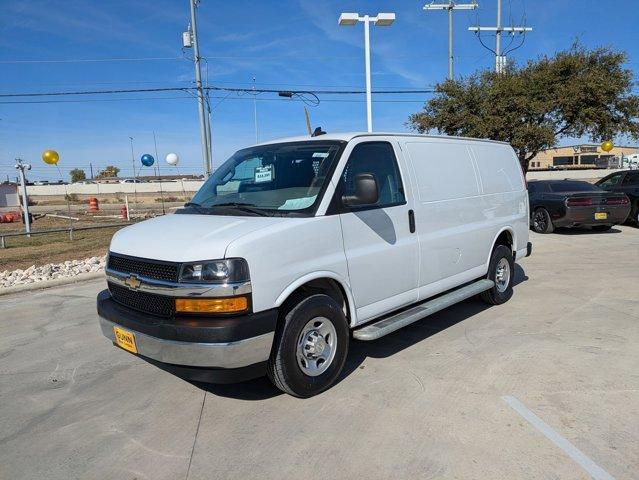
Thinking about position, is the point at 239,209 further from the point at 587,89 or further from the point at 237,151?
the point at 587,89

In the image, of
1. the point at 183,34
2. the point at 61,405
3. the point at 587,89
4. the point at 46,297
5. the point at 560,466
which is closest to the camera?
the point at 560,466

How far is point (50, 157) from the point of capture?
17.1 m

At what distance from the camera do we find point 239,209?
4.00m

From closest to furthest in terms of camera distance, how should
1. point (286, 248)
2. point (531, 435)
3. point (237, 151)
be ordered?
point (531, 435) → point (286, 248) → point (237, 151)

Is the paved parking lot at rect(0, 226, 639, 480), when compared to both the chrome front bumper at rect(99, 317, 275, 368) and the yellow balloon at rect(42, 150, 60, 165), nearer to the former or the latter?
the chrome front bumper at rect(99, 317, 275, 368)

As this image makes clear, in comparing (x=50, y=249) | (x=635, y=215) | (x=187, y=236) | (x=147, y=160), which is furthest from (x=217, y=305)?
(x=147, y=160)

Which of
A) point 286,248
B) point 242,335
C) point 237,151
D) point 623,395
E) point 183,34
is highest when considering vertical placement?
point 183,34

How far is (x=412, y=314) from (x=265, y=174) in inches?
73.8

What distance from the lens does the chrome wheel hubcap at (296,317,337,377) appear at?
3.71 m

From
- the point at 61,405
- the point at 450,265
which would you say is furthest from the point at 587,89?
the point at 61,405

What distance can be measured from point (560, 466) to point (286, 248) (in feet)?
7.11

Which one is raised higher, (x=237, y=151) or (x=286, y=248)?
(x=237, y=151)

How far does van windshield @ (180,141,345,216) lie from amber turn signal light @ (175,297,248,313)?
0.83 m

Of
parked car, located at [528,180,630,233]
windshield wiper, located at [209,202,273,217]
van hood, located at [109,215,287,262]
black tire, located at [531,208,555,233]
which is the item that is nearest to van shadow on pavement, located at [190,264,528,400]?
van hood, located at [109,215,287,262]
